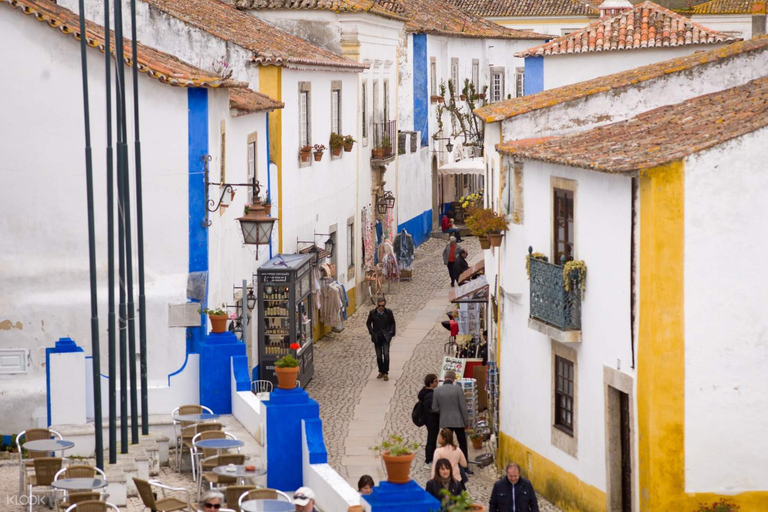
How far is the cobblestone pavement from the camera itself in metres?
19.0

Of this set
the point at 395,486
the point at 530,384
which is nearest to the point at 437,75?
the point at 530,384

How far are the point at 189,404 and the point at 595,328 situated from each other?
19.0 ft

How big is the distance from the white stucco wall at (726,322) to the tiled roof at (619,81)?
4.09 meters

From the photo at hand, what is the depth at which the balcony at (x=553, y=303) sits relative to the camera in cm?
1658

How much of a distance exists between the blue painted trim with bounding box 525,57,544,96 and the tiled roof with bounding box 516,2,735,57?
0.19 metres

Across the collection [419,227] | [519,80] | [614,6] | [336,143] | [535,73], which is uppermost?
[614,6]

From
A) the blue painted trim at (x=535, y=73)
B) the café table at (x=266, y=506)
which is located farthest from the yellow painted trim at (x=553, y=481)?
the blue painted trim at (x=535, y=73)

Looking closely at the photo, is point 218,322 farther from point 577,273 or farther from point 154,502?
point 154,502

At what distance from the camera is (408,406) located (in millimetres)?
22312

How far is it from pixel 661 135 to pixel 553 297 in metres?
2.45

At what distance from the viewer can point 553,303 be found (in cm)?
1698

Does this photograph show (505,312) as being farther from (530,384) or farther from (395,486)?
(395,486)

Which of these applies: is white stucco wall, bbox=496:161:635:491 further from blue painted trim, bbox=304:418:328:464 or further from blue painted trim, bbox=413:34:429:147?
blue painted trim, bbox=413:34:429:147

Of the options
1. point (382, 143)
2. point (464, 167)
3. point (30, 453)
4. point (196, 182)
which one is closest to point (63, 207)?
point (196, 182)
